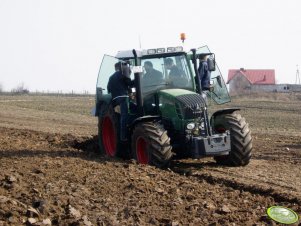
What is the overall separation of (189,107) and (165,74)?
1.06 meters

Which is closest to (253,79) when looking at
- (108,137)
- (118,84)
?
(108,137)

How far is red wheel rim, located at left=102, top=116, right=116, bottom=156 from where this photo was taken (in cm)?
1113

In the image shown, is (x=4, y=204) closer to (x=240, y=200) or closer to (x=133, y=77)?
(x=240, y=200)

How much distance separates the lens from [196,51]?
34.3ft

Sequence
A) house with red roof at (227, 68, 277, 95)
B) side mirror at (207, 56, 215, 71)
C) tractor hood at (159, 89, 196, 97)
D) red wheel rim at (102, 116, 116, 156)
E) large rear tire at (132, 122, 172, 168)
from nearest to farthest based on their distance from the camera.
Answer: large rear tire at (132, 122, 172, 168) < tractor hood at (159, 89, 196, 97) < side mirror at (207, 56, 215, 71) < red wheel rim at (102, 116, 116, 156) < house with red roof at (227, 68, 277, 95)

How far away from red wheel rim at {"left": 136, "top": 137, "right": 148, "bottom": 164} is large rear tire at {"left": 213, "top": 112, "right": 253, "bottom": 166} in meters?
1.40

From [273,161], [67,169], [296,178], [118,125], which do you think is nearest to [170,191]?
[67,169]

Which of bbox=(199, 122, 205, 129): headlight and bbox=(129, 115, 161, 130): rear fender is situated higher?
bbox=(129, 115, 161, 130): rear fender

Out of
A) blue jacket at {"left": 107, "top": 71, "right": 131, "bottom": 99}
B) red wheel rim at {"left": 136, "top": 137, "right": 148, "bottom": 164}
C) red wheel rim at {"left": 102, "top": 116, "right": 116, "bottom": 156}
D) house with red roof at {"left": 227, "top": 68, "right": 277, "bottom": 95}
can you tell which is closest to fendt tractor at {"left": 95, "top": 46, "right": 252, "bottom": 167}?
red wheel rim at {"left": 136, "top": 137, "right": 148, "bottom": 164}

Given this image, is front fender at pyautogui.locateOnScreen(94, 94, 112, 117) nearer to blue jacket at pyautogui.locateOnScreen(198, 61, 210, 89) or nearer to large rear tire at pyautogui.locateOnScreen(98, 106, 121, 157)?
large rear tire at pyautogui.locateOnScreen(98, 106, 121, 157)

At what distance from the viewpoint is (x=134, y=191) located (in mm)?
7266

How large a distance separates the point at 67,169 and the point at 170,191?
187 centimetres

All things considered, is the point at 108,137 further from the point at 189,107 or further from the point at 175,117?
the point at 189,107
